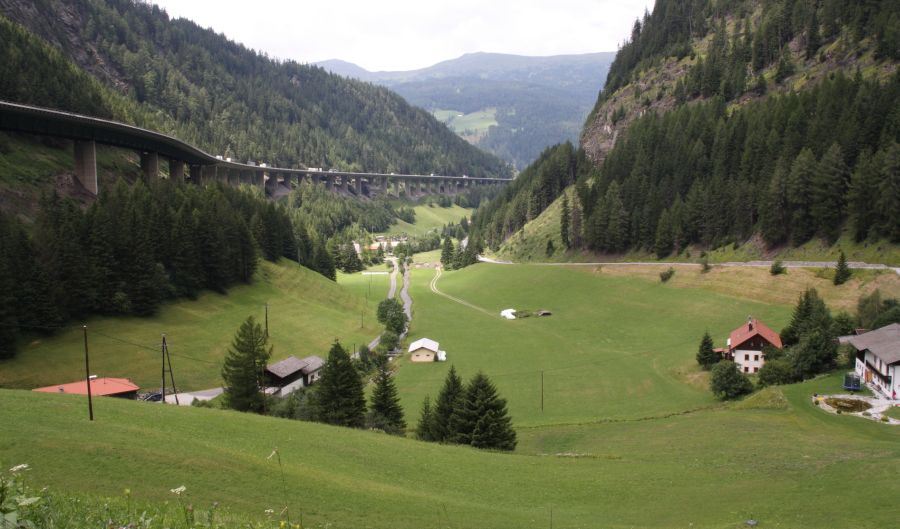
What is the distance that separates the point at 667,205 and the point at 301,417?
99680 mm

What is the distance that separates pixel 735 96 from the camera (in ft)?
481

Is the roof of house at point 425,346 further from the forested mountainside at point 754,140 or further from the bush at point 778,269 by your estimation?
the forested mountainside at point 754,140

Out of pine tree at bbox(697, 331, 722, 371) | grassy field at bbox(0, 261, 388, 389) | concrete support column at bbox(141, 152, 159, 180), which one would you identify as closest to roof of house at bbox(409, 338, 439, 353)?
→ grassy field at bbox(0, 261, 388, 389)

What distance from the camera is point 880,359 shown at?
46.1 m

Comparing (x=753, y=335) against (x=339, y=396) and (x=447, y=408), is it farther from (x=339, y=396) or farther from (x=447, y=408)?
(x=339, y=396)

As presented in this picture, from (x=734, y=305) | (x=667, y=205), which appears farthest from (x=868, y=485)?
(x=667, y=205)

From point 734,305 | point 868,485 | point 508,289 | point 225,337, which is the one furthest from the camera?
point 508,289

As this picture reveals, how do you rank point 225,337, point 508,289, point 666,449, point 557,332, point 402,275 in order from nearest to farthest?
point 666,449 → point 225,337 → point 557,332 → point 508,289 → point 402,275

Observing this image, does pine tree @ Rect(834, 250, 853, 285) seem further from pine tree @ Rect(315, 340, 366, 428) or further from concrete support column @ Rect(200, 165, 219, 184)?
concrete support column @ Rect(200, 165, 219, 184)

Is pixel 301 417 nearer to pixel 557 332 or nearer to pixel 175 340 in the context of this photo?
pixel 175 340

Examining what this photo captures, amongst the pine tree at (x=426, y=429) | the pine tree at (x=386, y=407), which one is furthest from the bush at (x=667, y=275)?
the pine tree at (x=426, y=429)

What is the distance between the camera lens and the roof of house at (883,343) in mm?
45013

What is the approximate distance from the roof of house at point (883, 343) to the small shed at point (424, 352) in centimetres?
4822

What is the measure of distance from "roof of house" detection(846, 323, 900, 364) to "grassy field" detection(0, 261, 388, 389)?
2453 inches
